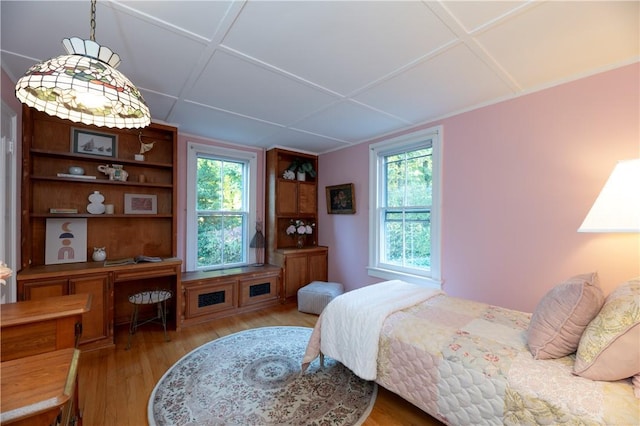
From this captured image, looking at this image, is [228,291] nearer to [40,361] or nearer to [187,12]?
[40,361]

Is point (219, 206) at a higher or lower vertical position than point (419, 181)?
lower

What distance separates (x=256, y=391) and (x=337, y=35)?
2.52 m

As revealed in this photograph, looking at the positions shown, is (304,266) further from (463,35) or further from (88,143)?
(463,35)

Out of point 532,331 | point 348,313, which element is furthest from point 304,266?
point 532,331

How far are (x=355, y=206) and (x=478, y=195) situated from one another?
5.43 ft

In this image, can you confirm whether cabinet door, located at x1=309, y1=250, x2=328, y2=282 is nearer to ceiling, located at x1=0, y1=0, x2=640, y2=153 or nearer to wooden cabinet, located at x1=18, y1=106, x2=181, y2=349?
wooden cabinet, located at x1=18, y1=106, x2=181, y2=349

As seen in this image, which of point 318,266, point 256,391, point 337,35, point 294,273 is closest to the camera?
point 337,35

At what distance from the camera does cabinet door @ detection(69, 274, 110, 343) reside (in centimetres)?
244

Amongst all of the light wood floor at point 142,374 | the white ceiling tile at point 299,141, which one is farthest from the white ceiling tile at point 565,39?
the light wood floor at point 142,374

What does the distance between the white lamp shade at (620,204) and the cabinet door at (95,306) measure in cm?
389

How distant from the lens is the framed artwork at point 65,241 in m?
2.65

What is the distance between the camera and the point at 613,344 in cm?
111

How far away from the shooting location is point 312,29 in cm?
152

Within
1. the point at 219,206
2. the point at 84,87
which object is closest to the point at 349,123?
the point at 219,206
